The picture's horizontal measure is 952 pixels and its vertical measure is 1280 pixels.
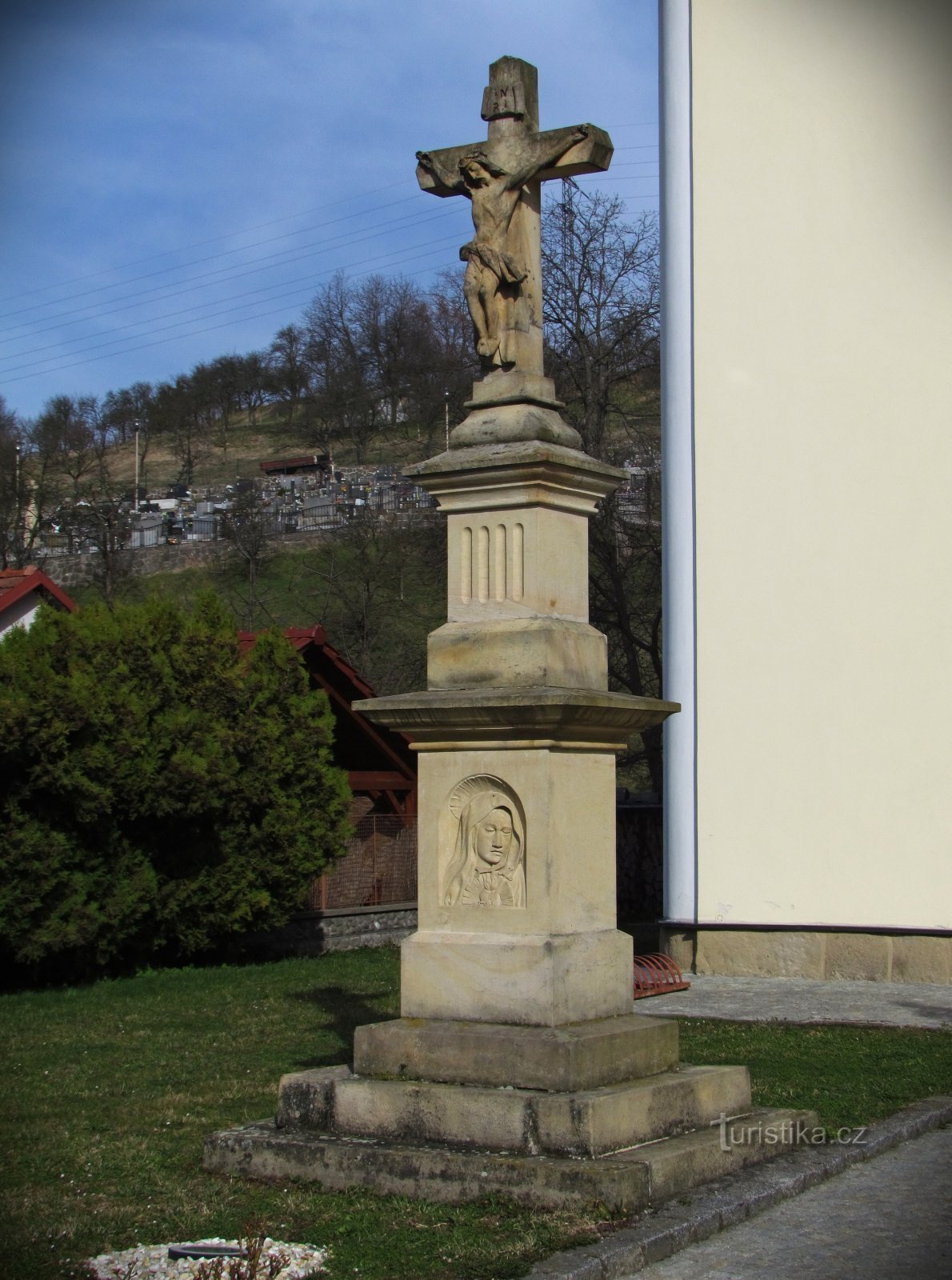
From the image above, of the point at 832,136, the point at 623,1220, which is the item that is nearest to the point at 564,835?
the point at 623,1220

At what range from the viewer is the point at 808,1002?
13.3m

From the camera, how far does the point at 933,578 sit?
1452 cm

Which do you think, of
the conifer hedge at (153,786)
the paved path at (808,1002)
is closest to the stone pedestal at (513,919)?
the paved path at (808,1002)

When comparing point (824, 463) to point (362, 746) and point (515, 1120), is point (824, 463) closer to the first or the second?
point (362, 746)

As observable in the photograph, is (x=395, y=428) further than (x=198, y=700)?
Yes

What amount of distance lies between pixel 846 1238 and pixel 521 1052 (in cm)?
147

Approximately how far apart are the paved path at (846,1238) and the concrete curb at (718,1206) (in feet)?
0.14

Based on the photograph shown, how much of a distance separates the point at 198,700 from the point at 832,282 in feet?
24.8

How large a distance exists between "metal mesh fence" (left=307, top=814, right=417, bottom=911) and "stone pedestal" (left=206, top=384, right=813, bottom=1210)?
11853 mm

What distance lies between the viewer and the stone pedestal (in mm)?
6383

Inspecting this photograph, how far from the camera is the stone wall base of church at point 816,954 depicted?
46.8 feet

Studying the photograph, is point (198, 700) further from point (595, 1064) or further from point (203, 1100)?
point (595, 1064)

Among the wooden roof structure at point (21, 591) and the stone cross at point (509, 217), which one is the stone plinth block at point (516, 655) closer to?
the stone cross at point (509, 217)

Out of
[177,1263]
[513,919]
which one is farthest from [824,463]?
[177,1263]
